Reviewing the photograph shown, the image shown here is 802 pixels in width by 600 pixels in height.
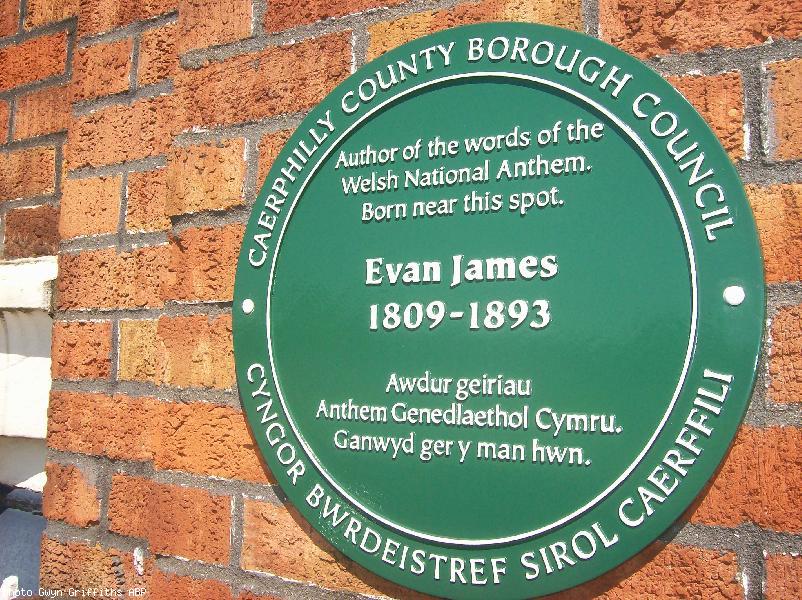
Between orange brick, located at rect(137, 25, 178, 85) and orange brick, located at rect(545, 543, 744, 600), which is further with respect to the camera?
orange brick, located at rect(137, 25, 178, 85)

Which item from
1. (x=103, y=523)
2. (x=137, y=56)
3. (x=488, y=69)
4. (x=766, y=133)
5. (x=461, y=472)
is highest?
(x=137, y=56)

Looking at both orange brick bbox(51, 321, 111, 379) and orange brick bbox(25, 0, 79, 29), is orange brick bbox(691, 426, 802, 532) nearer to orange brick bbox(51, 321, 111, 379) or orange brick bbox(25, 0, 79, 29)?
orange brick bbox(51, 321, 111, 379)

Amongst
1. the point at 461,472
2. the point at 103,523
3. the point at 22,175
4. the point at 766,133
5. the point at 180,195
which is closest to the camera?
the point at 766,133

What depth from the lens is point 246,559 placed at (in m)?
1.25

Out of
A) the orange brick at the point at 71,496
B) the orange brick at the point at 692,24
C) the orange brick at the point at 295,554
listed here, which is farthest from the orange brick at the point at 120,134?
the orange brick at the point at 692,24

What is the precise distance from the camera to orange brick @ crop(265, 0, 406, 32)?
1.25 metres

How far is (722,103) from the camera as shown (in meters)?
1.00

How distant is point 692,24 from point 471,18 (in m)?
0.32

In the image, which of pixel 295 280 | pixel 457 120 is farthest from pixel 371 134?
pixel 295 280

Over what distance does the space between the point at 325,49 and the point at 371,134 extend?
185mm

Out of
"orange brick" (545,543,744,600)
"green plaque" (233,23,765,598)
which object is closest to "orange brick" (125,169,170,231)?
"green plaque" (233,23,765,598)

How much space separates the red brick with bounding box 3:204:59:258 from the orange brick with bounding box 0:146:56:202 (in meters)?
0.05

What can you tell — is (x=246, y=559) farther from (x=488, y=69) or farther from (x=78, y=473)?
(x=488, y=69)

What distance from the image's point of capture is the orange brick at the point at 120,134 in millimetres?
1634
